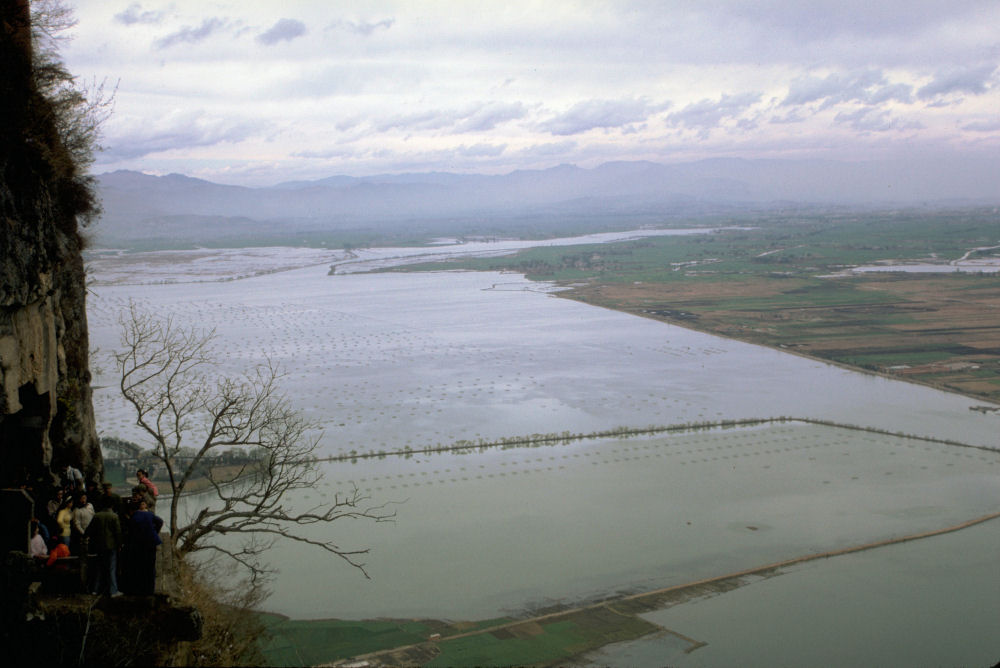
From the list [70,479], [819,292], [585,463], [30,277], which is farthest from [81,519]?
[819,292]

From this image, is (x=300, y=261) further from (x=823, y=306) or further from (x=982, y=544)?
(x=982, y=544)

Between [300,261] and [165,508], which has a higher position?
[300,261]

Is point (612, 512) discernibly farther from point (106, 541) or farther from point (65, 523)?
point (106, 541)

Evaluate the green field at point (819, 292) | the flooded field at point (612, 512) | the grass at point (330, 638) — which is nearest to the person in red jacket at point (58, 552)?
the grass at point (330, 638)

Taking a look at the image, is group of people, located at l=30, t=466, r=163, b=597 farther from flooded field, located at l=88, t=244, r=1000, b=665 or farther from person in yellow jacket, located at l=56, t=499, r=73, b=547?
flooded field, located at l=88, t=244, r=1000, b=665

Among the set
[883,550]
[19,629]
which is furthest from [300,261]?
[19,629]

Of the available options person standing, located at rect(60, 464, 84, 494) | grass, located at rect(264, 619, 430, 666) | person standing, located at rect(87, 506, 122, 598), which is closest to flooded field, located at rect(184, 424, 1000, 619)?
grass, located at rect(264, 619, 430, 666)
